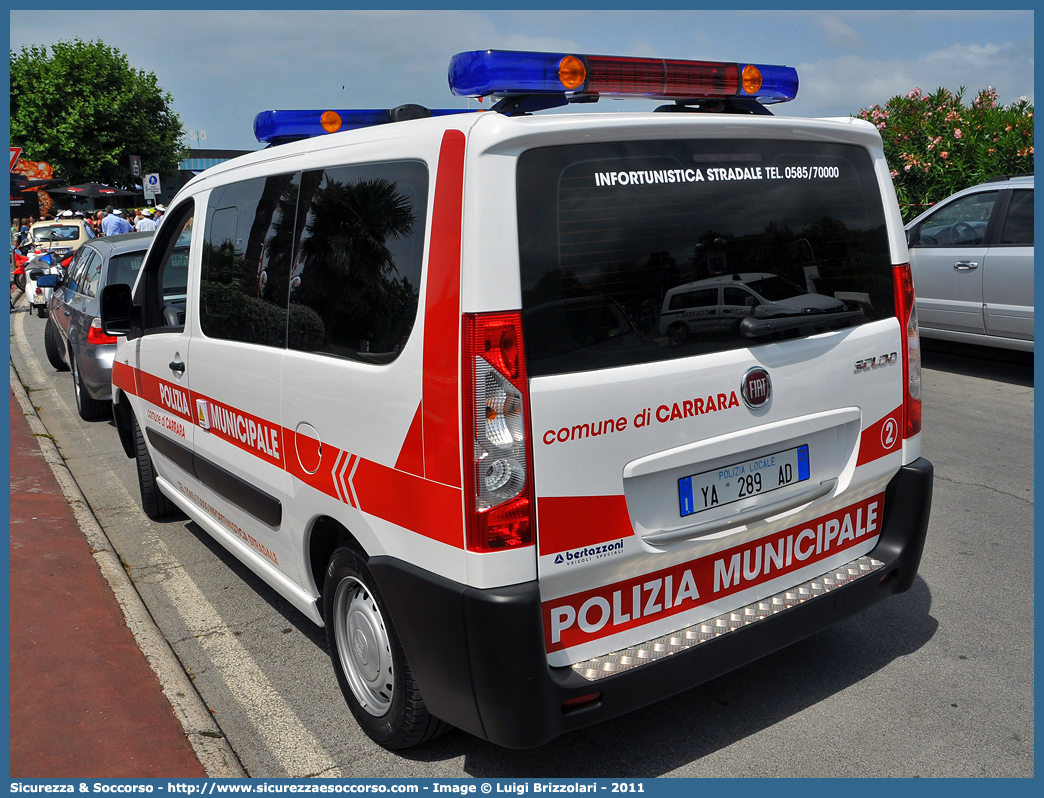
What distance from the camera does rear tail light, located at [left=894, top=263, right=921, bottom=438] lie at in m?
3.19

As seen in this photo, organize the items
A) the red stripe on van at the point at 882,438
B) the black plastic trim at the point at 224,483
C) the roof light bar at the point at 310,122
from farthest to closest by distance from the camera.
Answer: the roof light bar at the point at 310,122 < the black plastic trim at the point at 224,483 < the red stripe on van at the point at 882,438

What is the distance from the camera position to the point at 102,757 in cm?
310

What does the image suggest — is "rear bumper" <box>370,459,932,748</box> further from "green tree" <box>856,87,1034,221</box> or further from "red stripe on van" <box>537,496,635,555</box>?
"green tree" <box>856,87,1034,221</box>

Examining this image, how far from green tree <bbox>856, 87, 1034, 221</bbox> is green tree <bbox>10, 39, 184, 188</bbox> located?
40.7m

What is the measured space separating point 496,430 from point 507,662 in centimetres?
63

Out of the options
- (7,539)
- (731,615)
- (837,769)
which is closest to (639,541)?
(731,615)

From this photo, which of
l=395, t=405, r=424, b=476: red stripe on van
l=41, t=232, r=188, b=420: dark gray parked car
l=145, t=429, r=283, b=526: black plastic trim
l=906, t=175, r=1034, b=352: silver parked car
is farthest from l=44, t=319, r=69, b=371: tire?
l=395, t=405, r=424, b=476: red stripe on van

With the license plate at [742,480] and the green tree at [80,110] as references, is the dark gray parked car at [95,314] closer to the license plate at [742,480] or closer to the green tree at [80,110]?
the license plate at [742,480]

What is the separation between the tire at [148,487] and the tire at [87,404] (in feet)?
10.1

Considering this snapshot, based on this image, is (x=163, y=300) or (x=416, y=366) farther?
(x=163, y=300)

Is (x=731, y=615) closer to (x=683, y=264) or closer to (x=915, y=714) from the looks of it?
(x=915, y=714)

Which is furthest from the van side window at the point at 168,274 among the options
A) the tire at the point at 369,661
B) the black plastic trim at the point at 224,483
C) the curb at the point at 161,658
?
the tire at the point at 369,661

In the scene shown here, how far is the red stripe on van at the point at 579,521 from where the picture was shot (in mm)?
2428
